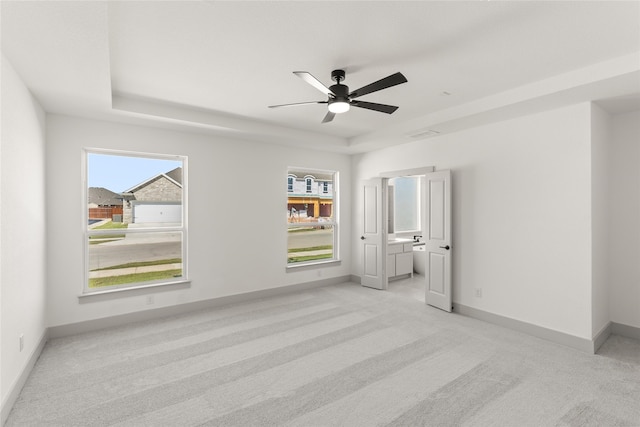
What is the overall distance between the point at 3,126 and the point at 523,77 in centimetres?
430

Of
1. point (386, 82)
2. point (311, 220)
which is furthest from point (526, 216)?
point (311, 220)

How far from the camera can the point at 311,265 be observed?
18.6 ft

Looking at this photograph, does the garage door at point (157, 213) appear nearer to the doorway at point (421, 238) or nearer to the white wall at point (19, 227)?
the white wall at point (19, 227)

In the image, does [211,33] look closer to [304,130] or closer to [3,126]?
[3,126]

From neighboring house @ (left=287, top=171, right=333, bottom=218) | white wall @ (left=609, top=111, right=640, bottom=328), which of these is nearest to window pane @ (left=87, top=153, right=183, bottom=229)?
neighboring house @ (left=287, top=171, right=333, bottom=218)

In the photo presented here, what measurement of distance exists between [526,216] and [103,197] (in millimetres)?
5204

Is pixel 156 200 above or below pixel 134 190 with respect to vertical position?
below

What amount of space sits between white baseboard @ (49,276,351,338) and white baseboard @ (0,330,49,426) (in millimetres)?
403

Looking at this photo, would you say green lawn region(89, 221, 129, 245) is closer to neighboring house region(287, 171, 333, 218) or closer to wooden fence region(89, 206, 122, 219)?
wooden fence region(89, 206, 122, 219)

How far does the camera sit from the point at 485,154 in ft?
13.3

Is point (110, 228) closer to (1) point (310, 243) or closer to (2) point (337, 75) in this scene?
(1) point (310, 243)

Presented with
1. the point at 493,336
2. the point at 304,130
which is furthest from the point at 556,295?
the point at 304,130

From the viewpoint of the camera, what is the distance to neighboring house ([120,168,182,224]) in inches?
162

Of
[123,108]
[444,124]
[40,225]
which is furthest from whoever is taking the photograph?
[444,124]
